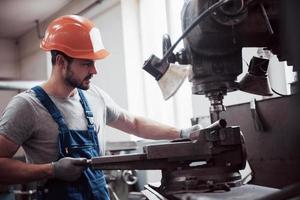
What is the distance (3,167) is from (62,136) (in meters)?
0.24

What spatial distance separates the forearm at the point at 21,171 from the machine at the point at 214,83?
1.35 ft

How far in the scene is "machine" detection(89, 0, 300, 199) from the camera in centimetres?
90

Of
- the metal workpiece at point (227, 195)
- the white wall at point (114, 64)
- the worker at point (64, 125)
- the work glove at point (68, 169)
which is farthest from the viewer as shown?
the white wall at point (114, 64)

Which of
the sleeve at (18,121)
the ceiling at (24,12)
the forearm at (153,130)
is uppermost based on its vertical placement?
the ceiling at (24,12)

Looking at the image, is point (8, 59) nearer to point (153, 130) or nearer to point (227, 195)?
point (153, 130)

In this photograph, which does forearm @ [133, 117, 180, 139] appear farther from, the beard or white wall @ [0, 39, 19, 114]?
white wall @ [0, 39, 19, 114]

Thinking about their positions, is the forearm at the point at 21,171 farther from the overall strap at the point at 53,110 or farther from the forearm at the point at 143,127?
the forearm at the point at 143,127

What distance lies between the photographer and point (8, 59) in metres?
5.50

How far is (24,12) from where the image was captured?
439 centimetres

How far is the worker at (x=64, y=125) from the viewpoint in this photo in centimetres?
139

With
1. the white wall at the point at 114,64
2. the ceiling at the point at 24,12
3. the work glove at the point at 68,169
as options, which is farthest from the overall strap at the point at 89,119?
the ceiling at the point at 24,12

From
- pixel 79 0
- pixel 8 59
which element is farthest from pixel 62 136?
pixel 8 59

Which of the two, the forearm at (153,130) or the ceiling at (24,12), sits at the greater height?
the ceiling at (24,12)

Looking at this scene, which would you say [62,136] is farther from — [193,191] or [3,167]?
[193,191]
